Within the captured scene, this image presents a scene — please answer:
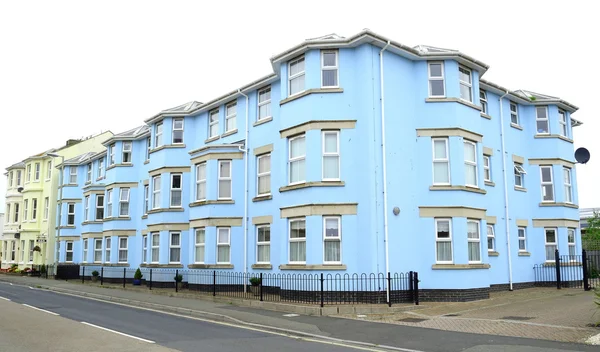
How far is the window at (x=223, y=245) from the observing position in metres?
24.9

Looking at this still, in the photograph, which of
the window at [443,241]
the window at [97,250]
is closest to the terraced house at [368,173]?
the window at [443,241]

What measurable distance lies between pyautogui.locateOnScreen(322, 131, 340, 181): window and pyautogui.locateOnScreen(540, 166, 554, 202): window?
41.9 ft

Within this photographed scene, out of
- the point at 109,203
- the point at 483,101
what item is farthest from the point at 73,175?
the point at 483,101

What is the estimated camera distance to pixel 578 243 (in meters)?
27.0

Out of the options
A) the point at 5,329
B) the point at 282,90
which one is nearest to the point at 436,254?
the point at 282,90

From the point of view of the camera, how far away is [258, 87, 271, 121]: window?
24.3 metres

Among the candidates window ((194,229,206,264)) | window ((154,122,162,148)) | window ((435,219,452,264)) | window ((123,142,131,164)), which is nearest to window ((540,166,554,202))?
window ((435,219,452,264))

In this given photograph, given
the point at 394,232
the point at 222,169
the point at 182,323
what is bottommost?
the point at 182,323

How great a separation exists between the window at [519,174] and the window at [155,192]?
18482 mm

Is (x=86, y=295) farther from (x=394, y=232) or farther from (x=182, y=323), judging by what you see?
(x=394, y=232)

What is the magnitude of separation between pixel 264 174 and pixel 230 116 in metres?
4.46

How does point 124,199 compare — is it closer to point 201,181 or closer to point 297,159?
point 201,181

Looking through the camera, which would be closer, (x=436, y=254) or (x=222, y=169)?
(x=436, y=254)

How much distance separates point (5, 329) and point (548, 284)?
22.9m
